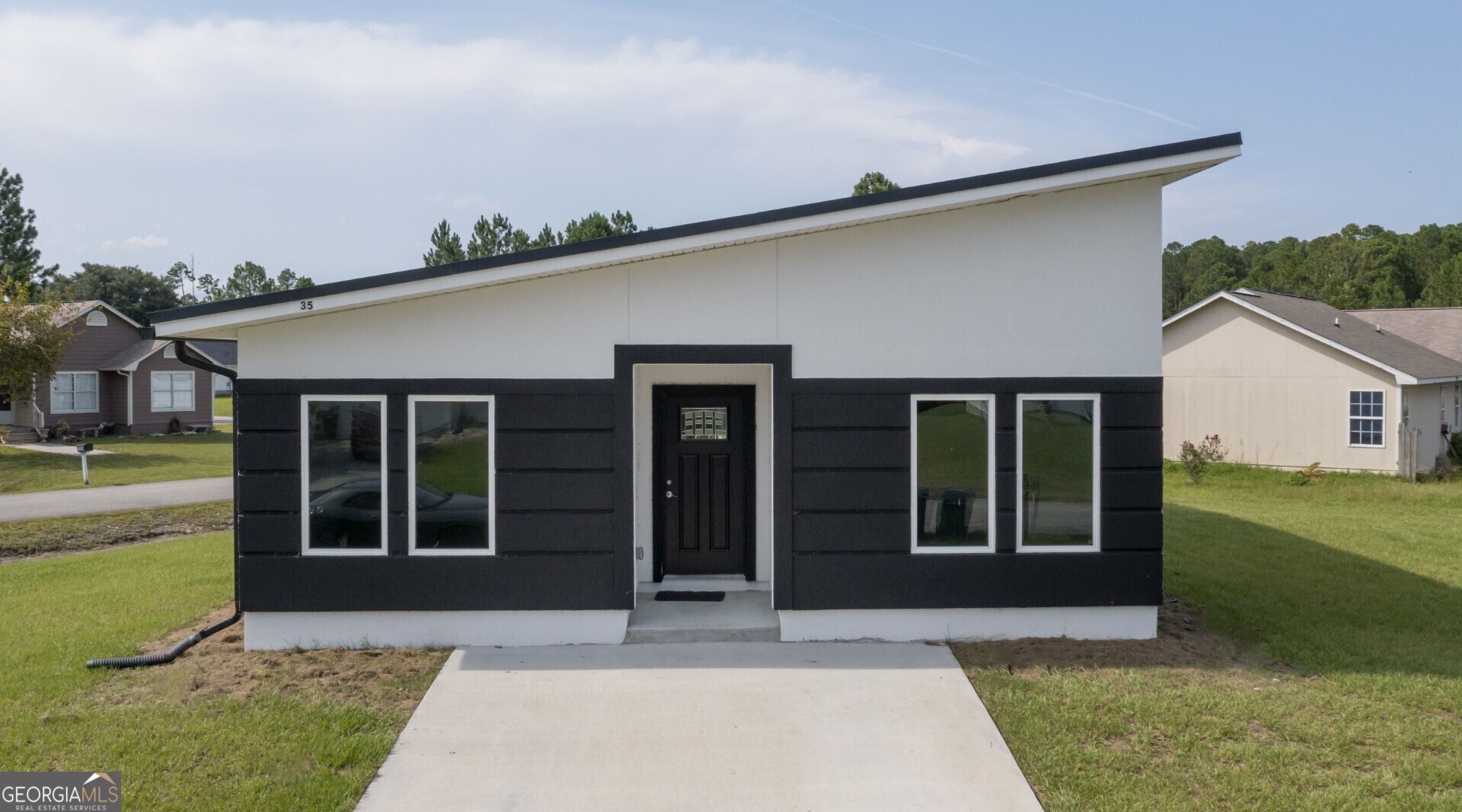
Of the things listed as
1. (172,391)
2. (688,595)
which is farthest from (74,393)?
(688,595)

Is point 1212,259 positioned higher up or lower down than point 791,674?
higher up

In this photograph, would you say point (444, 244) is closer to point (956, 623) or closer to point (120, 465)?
point (120, 465)

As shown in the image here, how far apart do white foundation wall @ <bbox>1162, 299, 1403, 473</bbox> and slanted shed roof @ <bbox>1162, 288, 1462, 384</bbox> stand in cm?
22

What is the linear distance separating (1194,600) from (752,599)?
4.41 m

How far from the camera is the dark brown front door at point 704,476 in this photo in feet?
29.8

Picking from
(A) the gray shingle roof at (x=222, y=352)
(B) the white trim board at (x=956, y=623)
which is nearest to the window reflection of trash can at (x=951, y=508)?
(B) the white trim board at (x=956, y=623)

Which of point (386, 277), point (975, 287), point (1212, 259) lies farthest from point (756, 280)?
point (1212, 259)

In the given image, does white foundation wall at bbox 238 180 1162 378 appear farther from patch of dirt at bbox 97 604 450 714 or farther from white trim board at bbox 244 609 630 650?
patch of dirt at bbox 97 604 450 714

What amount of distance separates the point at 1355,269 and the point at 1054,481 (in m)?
56.3

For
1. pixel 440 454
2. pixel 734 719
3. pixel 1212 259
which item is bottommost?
pixel 734 719

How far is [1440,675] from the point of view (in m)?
6.78

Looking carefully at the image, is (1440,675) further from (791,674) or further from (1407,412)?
(1407,412)

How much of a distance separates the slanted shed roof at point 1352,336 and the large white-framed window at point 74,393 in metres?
33.3

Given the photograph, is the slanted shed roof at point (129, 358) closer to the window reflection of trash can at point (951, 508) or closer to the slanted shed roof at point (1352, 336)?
the window reflection of trash can at point (951, 508)
